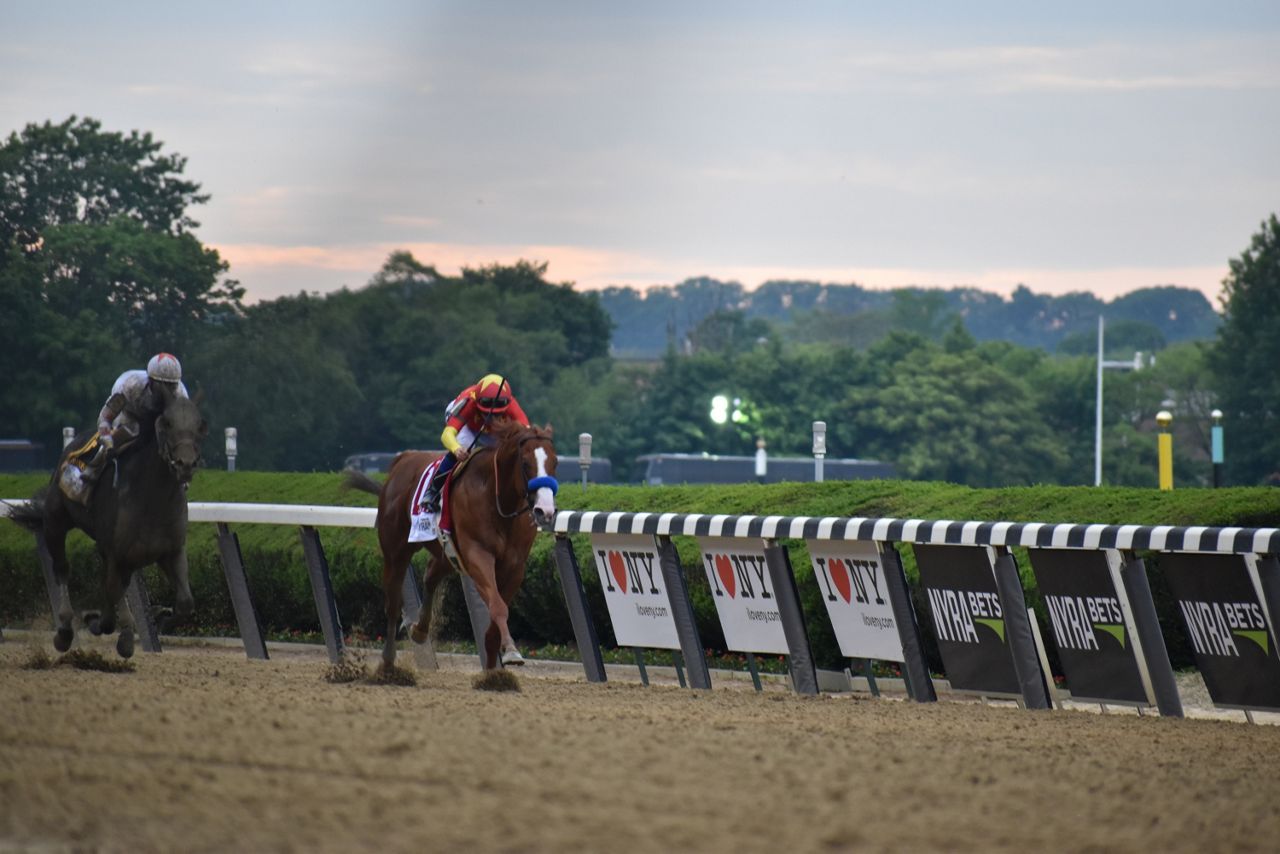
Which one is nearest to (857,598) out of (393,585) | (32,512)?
(393,585)

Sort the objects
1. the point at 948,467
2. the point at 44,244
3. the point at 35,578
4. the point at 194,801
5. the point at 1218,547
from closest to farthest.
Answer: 1. the point at 194,801
2. the point at 1218,547
3. the point at 35,578
4. the point at 44,244
5. the point at 948,467

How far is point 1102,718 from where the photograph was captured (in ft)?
25.0

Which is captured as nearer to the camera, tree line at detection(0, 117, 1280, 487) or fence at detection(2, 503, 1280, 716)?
fence at detection(2, 503, 1280, 716)

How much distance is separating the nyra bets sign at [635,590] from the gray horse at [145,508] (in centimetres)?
223

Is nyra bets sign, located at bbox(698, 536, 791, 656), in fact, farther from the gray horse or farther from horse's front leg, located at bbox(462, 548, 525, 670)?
the gray horse

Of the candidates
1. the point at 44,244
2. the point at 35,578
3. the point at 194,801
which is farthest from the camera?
the point at 44,244

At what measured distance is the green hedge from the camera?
929 cm

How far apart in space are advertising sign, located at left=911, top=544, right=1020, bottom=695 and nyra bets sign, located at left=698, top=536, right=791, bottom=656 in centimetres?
83

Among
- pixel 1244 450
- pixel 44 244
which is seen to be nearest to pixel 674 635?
pixel 44 244

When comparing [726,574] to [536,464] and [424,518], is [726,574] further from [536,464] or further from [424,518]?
[424,518]

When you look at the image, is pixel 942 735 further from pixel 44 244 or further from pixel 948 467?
pixel 948 467

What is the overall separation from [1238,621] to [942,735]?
170 centimetres

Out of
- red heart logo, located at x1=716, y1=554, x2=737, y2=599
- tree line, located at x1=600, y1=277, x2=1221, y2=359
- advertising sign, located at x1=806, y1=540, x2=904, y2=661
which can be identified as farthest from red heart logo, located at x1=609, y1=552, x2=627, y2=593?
tree line, located at x1=600, y1=277, x2=1221, y2=359

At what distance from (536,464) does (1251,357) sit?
49552mm
